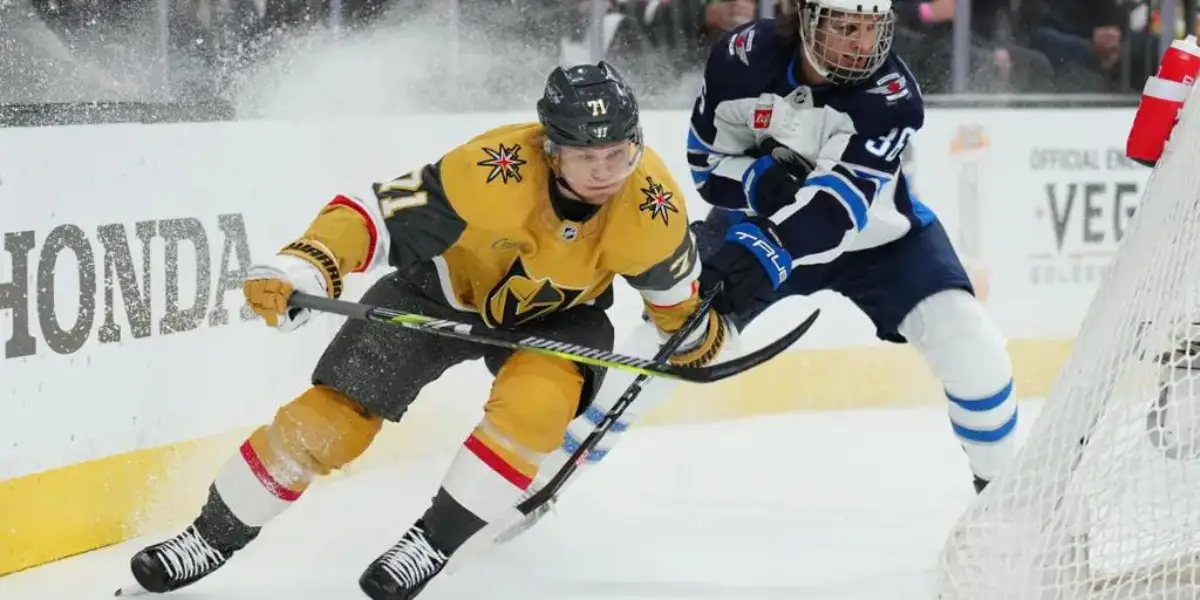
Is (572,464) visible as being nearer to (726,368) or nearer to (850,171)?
(726,368)

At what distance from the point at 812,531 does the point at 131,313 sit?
1.47 m

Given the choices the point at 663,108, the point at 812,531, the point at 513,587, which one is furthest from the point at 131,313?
the point at 663,108

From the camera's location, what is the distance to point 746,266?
318 cm

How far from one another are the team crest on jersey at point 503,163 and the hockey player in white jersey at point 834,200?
577 millimetres

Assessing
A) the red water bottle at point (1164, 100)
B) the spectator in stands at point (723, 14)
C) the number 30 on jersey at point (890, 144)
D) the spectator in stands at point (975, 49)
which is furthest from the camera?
the spectator in stands at point (975, 49)

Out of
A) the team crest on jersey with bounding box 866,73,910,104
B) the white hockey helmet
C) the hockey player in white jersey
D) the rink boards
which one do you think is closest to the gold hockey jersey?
the hockey player in white jersey

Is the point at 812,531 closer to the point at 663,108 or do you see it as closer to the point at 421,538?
the point at 421,538

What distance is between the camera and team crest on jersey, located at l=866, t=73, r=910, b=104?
325 centimetres

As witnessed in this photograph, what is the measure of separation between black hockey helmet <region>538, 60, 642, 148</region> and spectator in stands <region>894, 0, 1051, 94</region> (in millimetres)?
3025

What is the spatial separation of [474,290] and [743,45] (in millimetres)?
859

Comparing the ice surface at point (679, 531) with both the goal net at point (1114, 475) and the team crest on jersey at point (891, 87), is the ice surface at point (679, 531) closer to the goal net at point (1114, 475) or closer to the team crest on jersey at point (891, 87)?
the goal net at point (1114, 475)

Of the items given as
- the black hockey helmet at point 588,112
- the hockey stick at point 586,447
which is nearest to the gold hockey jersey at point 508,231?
the black hockey helmet at point 588,112

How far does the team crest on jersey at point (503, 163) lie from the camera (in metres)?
2.68

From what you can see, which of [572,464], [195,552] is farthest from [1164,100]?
[195,552]
